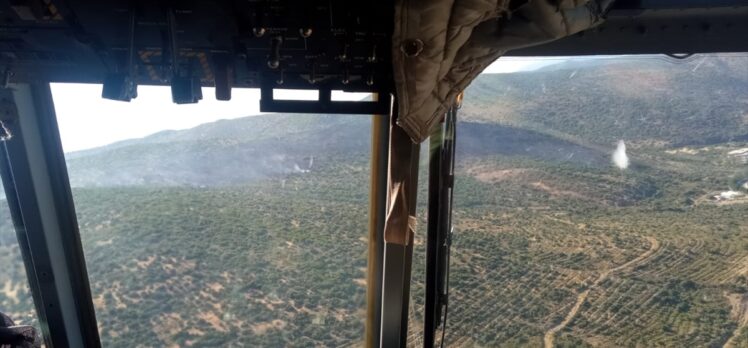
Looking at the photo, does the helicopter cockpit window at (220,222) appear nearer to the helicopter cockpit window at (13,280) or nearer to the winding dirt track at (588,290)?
the helicopter cockpit window at (13,280)

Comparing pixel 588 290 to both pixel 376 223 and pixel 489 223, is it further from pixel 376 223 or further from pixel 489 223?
pixel 376 223

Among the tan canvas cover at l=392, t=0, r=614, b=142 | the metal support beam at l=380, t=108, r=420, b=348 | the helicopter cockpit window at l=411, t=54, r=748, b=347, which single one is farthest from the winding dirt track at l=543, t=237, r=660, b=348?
the tan canvas cover at l=392, t=0, r=614, b=142

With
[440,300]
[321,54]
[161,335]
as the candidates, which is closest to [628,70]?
[440,300]

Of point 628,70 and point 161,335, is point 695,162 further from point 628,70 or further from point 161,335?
point 161,335

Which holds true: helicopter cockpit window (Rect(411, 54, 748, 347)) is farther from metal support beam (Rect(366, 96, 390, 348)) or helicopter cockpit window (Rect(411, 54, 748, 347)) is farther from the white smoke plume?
metal support beam (Rect(366, 96, 390, 348))

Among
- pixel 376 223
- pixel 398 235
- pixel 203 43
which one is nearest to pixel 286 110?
pixel 203 43

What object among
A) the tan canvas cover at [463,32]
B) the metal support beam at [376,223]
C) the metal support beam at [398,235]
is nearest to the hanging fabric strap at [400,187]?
the metal support beam at [398,235]
